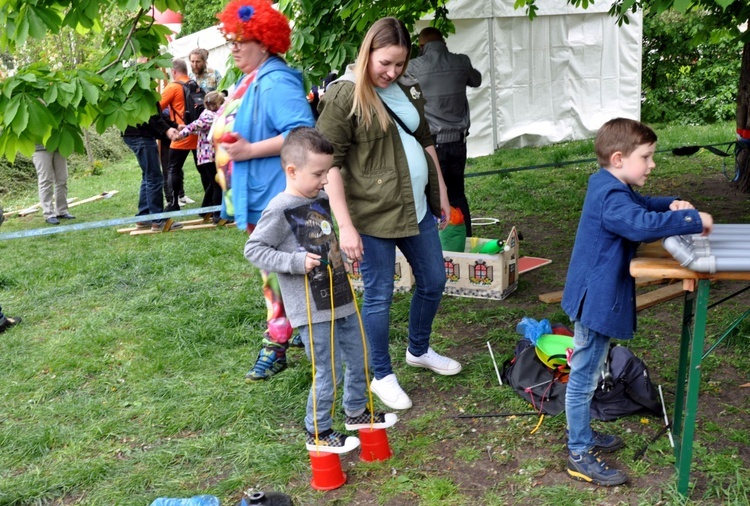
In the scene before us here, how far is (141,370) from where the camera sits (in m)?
4.78

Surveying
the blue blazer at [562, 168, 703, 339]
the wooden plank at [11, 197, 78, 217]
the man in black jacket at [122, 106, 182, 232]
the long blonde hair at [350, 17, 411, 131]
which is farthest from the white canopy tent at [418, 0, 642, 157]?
the blue blazer at [562, 168, 703, 339]

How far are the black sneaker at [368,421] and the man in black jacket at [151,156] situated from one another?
251 inches

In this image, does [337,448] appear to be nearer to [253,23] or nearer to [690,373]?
[690,373]

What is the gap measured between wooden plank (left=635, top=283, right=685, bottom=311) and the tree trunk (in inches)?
141

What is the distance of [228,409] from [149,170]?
5751 mm

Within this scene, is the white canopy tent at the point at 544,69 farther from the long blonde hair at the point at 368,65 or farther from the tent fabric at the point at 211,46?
the long blonde hair at the point at 368,65

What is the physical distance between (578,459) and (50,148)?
290 cm

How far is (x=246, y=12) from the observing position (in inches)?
140

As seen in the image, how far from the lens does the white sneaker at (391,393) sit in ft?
12.8

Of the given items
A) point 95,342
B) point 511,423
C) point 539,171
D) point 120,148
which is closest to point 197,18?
point 120,148

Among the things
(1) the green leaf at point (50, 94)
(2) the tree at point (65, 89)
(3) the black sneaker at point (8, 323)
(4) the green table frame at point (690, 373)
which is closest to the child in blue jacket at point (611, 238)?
(4) the green table frame at point (690, 373)

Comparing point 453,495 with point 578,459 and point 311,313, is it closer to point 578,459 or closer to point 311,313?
point 578,459

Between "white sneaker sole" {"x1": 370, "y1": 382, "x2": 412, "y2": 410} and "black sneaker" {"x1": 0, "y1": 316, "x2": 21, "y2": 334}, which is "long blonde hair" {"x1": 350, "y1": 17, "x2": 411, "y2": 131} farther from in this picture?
"black sneaker" {"x1": 0, "y1": 316, "x2": 21, "y2": 334}

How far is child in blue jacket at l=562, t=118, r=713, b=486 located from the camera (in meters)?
2.75
